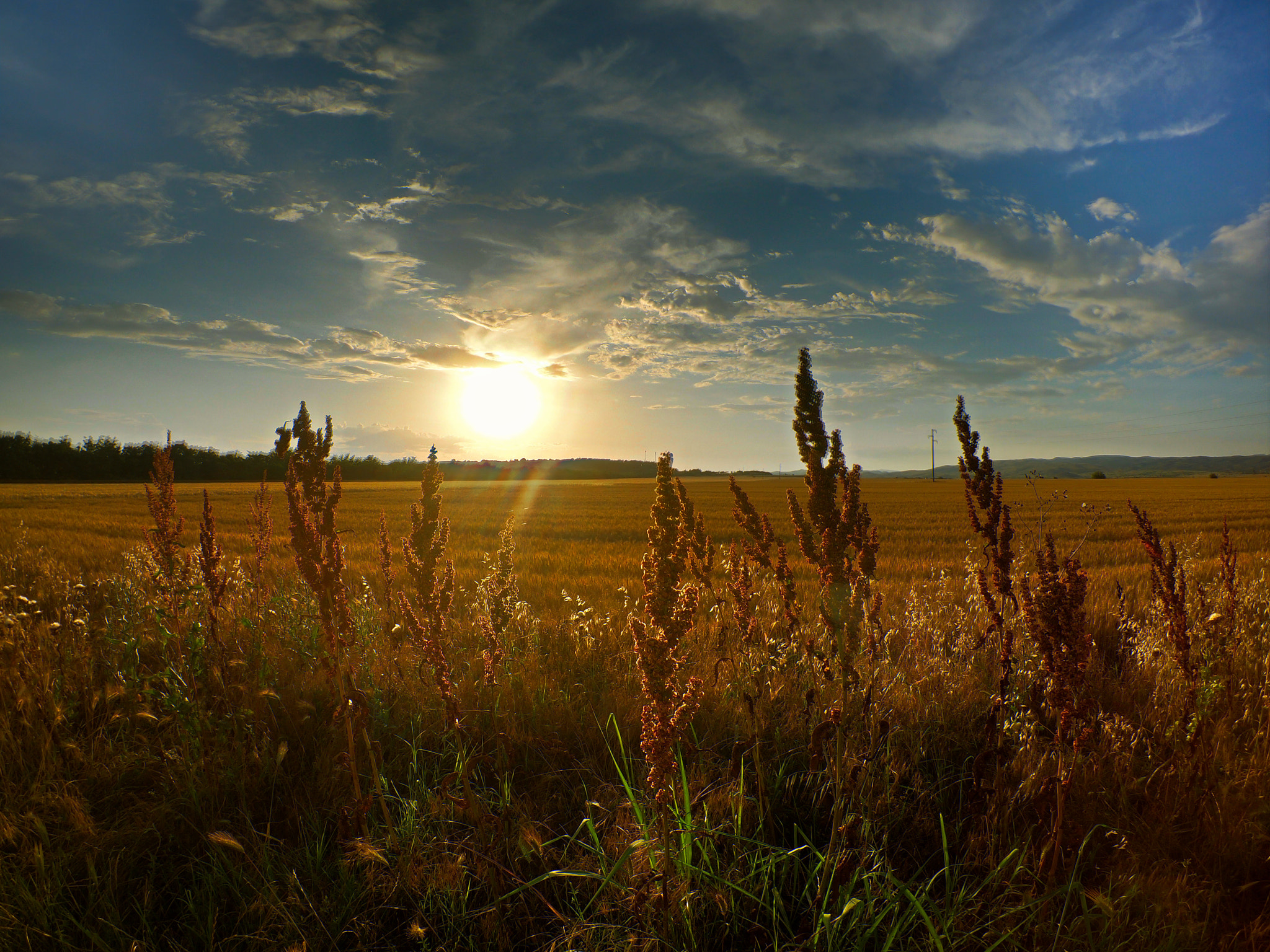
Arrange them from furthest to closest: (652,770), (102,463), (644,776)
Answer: (102,463) < (644,776) < (652,770)

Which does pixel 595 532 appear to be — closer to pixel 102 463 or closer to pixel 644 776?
pixel 644 776

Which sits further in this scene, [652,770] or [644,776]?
[644,776]

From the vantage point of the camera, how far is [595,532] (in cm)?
2108

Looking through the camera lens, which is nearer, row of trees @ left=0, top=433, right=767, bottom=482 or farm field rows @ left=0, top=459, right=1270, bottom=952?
farm field rows @ left=0, top=459, right=1270, bottom=952

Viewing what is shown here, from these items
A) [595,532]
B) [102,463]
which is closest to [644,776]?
[595,532]

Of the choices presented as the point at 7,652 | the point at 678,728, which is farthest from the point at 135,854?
the point at 7,652

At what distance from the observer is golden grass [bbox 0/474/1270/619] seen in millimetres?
9133

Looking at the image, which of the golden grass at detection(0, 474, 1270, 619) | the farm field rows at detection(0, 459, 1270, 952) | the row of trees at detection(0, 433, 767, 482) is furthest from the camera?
the row of trees at detection(0, 433, 767, 482)

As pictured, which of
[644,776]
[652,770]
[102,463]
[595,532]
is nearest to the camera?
[652,770]

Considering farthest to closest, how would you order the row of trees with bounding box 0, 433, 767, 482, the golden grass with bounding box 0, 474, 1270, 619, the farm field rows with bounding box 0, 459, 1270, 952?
the row of trees with bounding box 0, 433, 767, 482, the golden grass with bounding box 0, 474, 1270, 619, the farm field rows with bounding box 0, 459, 1270, 952

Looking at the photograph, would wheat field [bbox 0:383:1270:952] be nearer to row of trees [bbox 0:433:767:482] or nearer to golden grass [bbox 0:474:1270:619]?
golden grass [bbox 0:474:1270:619]

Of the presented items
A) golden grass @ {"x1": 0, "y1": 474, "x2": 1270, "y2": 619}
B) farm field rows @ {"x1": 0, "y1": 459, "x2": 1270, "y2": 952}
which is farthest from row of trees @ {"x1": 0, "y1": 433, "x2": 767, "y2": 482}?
farm field rows @ {"x1": 0, "y1": 459, "x2": 1270, "y2": 952}

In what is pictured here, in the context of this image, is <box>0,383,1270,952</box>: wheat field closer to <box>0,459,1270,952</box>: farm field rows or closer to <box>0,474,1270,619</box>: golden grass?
<box>0,459,1270,952</box>: farm field rows

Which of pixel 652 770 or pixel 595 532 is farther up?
pixel 652 770
